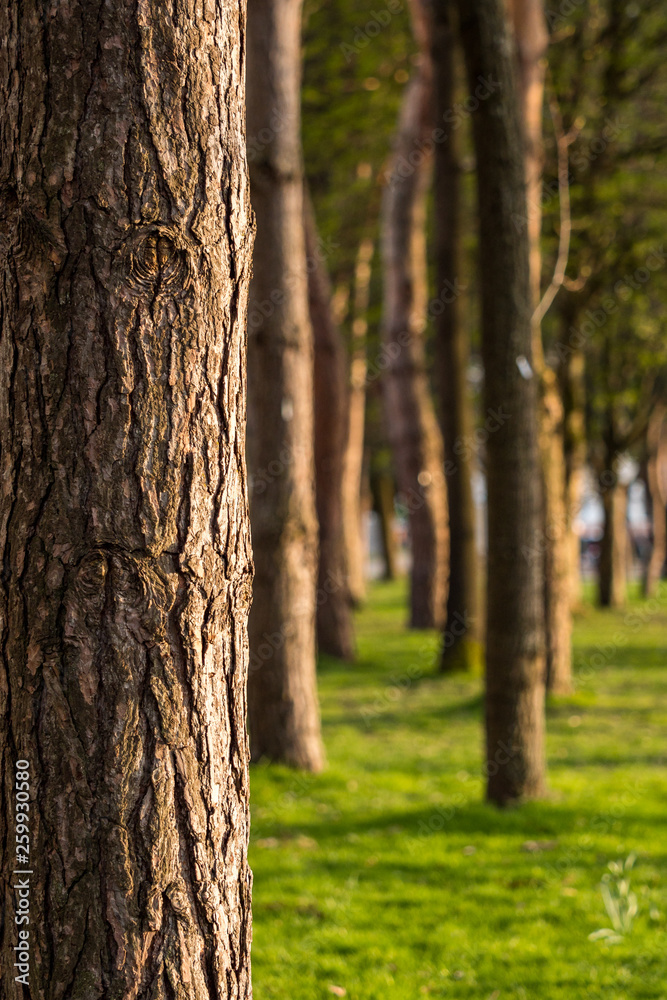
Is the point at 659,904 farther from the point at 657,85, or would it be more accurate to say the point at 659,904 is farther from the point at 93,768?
the point at 657,85

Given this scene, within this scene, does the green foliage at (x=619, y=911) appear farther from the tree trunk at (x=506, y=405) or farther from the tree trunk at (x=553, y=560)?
the tree trunk at (x=553, y=560)

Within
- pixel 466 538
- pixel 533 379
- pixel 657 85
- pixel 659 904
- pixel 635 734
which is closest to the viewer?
pixel 659 904

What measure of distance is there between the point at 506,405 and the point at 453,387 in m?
5.60

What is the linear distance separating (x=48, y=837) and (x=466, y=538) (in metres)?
9.61

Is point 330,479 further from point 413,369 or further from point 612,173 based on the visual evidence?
point 612,173

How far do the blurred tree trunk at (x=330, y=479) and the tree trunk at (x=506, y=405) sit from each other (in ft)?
21.5

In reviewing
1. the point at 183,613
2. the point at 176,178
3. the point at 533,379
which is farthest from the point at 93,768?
the point at 533,379

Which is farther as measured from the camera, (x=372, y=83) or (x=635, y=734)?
(x=372, y=83)

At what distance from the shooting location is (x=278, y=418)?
23.2 ft

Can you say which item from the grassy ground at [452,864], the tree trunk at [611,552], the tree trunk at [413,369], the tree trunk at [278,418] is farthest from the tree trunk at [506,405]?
the tree trunk at [611,552]

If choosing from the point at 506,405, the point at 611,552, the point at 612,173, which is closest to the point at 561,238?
the point at 506,405

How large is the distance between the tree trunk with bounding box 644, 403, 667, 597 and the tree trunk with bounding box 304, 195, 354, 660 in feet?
33.0

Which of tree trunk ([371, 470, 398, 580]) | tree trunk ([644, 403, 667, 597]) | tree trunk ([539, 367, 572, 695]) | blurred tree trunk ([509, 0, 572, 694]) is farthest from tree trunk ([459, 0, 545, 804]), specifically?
tree trunk ([371, 470, 398, 580])

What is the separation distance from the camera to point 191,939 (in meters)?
→ 2.18
